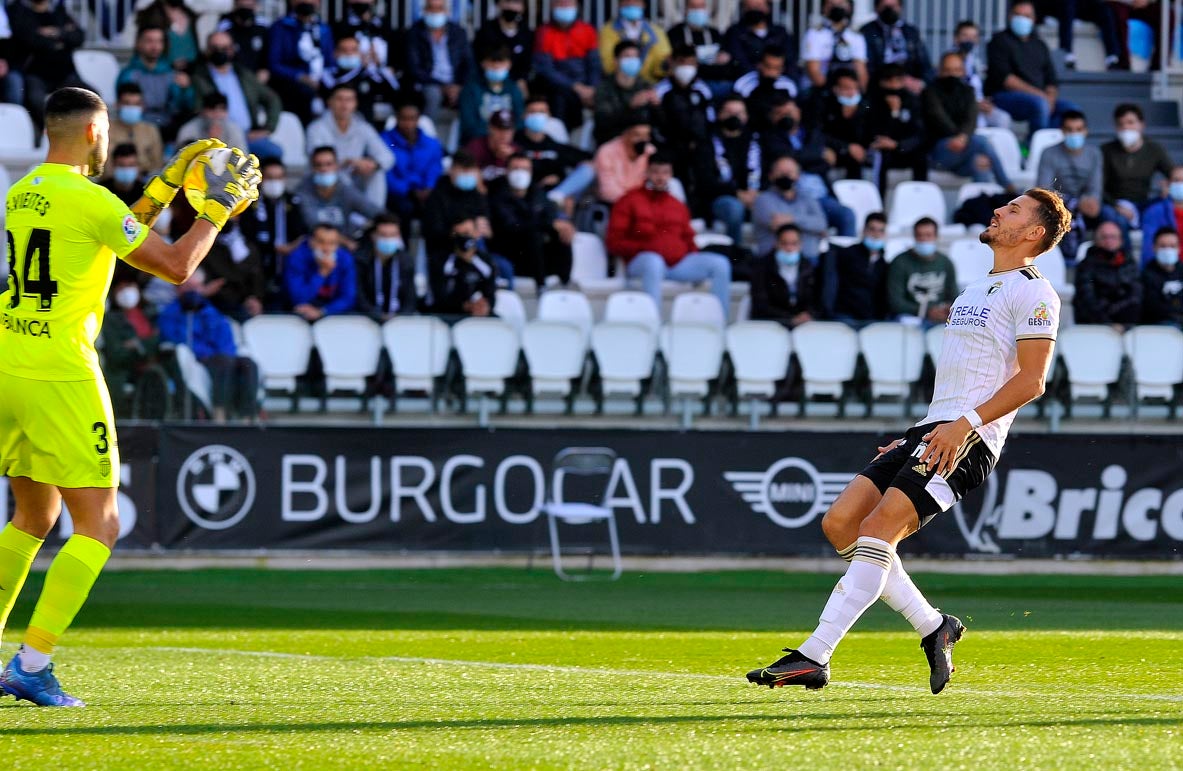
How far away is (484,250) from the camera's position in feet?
50.9

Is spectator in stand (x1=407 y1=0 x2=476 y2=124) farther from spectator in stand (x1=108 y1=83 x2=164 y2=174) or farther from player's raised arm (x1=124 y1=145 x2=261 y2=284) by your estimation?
player's raised arm (x1=124 y1=145 x2=261 y2=284)

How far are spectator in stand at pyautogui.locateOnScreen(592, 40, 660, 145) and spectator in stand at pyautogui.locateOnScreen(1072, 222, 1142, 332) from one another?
4889mm

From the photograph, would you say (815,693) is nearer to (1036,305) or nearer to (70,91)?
(1036,305)

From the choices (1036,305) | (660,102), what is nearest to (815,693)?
(1036,305)

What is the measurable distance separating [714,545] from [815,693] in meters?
7.45

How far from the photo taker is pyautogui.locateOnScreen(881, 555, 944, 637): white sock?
662cm

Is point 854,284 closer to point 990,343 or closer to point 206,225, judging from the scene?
point 990,343

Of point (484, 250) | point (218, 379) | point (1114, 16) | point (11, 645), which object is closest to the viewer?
point (11, 645)

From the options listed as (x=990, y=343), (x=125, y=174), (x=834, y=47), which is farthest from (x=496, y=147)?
(x=990, y=343)

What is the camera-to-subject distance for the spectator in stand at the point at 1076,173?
685 inches

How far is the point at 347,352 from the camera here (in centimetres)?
1395

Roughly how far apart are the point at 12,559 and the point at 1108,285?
1178cm

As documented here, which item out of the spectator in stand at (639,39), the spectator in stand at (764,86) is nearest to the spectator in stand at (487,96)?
the spectator in stand at (639,39)

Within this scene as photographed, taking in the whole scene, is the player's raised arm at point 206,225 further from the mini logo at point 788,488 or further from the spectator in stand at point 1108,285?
the spectator in stand at point 1108,285
